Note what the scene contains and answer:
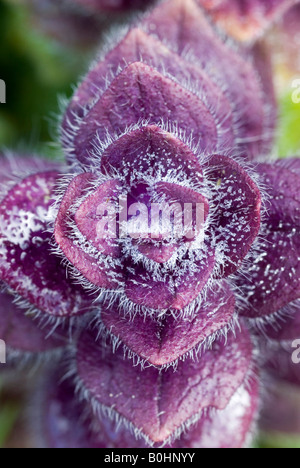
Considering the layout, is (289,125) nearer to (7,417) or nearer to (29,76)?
(29,76)

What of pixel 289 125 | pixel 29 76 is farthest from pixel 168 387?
pixel 29 76

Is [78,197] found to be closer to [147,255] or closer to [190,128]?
[147,255]

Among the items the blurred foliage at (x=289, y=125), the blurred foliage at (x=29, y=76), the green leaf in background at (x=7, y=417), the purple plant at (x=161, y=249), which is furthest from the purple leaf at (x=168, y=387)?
the blurred foliage at (x=29, y=76)

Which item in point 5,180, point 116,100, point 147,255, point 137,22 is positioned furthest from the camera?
point 137,22

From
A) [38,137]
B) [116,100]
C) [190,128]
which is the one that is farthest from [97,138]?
[38,137]

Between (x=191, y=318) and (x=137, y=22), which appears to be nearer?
(x=191, y=318)

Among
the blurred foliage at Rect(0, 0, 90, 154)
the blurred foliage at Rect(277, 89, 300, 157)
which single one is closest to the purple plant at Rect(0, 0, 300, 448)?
the blurred foliage at Rect(277, 89, 300, 157)

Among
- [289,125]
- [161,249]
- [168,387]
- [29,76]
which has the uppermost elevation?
[29,76]
